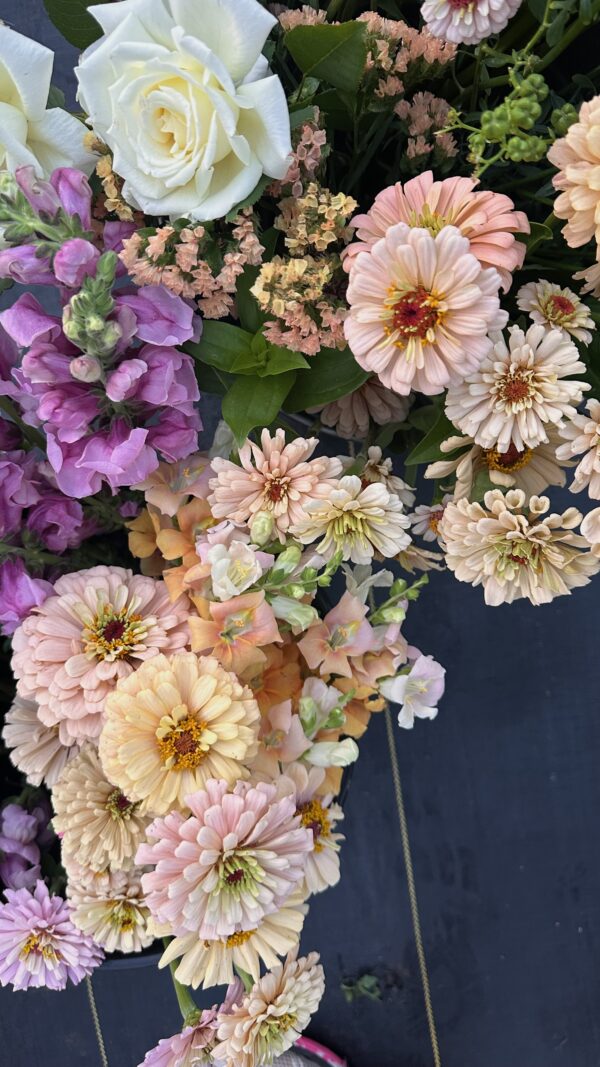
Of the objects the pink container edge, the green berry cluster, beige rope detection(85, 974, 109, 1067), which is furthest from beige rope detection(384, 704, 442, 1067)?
the green berry cluster

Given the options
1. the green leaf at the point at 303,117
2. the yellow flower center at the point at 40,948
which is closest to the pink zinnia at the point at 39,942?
the yellow flower center at the point at 40,948

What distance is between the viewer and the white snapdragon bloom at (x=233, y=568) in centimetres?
34

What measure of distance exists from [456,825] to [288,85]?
61 centimetres

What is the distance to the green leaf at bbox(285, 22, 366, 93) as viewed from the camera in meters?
0.34

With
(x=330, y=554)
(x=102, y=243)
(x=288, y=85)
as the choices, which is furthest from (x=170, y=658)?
(x=288, y=85)

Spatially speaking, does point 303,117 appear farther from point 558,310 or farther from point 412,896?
point 412,896

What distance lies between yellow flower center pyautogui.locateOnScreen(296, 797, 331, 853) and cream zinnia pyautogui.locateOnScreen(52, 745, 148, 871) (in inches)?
3.2

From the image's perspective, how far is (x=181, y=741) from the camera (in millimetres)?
347

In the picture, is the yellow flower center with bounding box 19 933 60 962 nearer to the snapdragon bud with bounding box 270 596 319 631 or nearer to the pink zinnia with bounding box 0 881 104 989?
the pink zinnia with bounding box 0 881 104 989

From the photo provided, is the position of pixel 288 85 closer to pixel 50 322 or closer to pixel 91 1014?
pixel 50 322

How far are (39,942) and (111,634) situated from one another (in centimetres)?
20

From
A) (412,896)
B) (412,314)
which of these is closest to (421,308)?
(412,314)

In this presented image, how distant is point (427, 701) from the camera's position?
0.42 meters

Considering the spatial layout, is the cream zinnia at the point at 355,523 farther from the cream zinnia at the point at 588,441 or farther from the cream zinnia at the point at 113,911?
the cream zinnia at the point at 113,911
